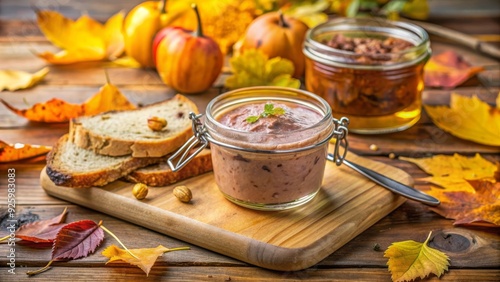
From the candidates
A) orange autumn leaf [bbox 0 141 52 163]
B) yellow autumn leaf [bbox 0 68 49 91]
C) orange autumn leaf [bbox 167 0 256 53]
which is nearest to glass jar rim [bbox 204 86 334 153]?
orange autumn leaf [bbox 0 141 52 163]

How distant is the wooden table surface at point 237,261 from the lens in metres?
2.11

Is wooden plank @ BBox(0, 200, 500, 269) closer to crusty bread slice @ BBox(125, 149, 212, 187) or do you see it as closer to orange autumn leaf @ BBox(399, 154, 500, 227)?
orange autumn leaf @ BBox(399, 154, 500, 227)

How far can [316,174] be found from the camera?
234cm

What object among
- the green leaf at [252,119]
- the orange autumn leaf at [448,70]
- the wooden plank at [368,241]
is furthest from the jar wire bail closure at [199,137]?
the orange autumn leaf at [448,70]

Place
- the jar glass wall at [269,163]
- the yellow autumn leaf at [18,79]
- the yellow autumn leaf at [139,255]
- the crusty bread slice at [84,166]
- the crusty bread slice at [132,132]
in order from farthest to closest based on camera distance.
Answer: the yellow autumn leaf at [18,79] < the crusty bread slice at [132,132] < the crusty bread slice at [84,166] < the jar glass wall at [269,163] < the yellow autumn leaf at [139,255]

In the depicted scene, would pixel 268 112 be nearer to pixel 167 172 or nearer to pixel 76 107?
pixel 167 172

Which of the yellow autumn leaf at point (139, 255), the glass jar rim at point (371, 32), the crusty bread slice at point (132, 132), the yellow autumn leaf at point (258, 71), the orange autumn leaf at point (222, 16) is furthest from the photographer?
the orange autumn leaf at point (222, 16)

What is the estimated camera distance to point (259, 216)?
7.59 ft

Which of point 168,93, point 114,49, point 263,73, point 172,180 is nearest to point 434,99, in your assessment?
point 263,73

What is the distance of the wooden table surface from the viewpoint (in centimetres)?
211

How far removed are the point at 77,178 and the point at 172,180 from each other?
1.11 feet

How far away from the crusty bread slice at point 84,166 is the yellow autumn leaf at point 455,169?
3.45 feet

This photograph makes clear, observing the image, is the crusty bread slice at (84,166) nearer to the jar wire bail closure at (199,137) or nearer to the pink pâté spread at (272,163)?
the jar wire bail closure at (199,137)

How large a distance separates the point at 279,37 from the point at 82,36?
1.18 m
